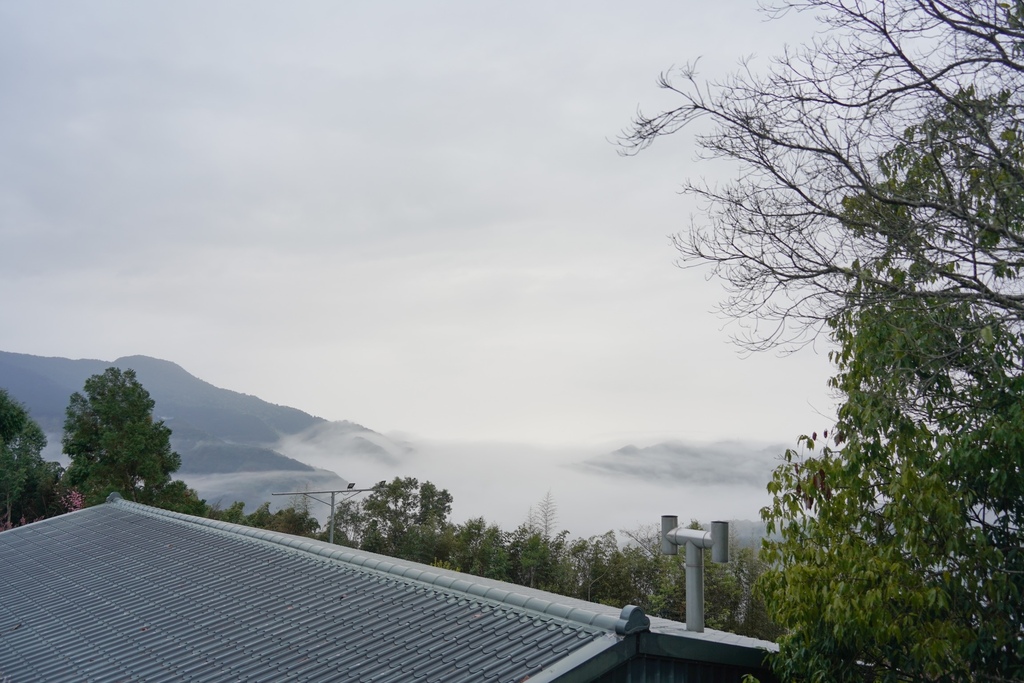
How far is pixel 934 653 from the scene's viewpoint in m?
6.64

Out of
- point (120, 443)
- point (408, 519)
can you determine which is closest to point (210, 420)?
point (408, 519)

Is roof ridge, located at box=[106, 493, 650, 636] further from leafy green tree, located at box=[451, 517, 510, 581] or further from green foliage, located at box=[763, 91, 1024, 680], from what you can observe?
leafy green tree, located at box=[451, 517, 510, 581]

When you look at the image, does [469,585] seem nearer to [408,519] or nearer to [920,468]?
[920,468]

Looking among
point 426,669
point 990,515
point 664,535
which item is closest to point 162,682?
point 426,669

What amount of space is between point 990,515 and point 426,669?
16.5ft

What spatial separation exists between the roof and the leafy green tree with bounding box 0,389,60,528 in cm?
2774

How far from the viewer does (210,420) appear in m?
105

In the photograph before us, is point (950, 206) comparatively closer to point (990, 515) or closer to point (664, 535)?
point (990, 515)

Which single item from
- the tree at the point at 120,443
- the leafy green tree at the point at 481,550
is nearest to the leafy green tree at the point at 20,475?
the tree at the point at 120,443

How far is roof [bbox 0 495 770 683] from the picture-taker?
19.9 ft

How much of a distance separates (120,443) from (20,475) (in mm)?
10612

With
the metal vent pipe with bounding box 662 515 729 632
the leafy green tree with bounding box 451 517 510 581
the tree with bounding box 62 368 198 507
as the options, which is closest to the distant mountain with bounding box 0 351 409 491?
the leafy green tree with bounding box 451 517 510 581

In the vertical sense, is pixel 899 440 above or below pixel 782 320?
below

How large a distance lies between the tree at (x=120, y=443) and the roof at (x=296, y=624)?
57.8 ft
